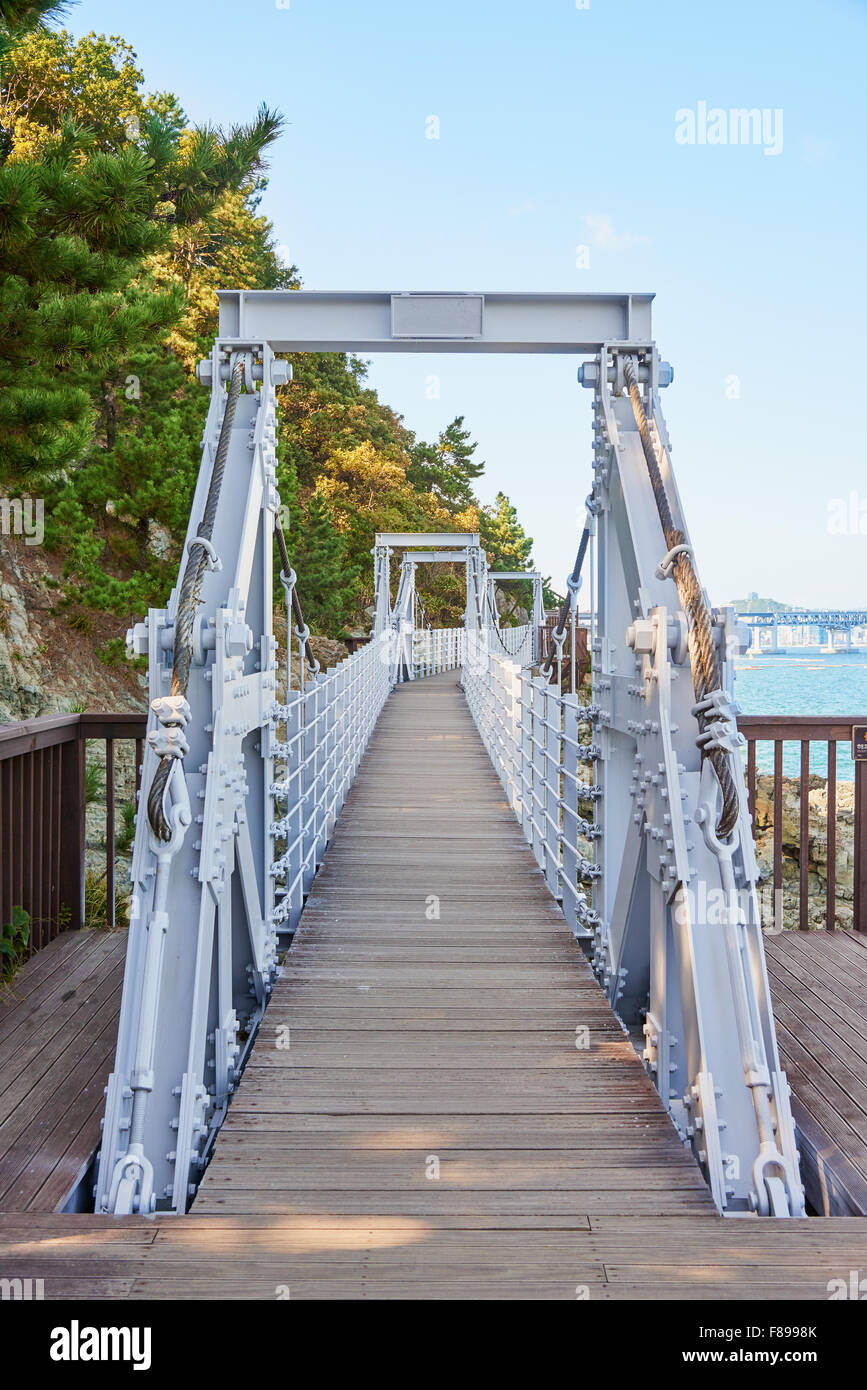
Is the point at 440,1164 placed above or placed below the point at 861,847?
below

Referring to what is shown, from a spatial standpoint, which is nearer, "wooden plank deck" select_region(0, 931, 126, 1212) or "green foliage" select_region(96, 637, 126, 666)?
"wooden plank deck" select_region(0, 931, 126, 1212)

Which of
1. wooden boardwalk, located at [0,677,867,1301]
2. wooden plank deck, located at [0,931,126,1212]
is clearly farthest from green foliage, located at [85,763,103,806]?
wooden boardwalk, located at [0,677,867,1301]

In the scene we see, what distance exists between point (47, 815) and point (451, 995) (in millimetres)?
2063

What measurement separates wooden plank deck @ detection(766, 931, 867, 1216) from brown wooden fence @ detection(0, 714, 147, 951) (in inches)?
114

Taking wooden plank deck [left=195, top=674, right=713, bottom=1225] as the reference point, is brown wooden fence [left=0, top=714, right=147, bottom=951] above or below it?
above

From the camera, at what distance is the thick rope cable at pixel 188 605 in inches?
97.9

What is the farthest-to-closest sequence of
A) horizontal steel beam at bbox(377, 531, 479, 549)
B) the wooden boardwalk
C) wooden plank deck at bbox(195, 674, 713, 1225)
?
horizontal steel beam at bbox(377, 531, 479, 549)
wooden plank deck at bbox(195, 674, 713, 1225)
the wooden boardwalk

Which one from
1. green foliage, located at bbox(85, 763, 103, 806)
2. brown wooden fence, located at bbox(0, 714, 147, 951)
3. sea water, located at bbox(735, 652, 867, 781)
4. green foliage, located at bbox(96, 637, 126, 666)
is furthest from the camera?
sea water, located at bbox(735, 652, 867, 781)

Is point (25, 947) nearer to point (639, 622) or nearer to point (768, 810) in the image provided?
point (639, 622)

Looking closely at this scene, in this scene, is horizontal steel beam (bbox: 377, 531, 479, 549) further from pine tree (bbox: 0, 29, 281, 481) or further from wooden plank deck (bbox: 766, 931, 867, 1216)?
wooden plank deck (bbox: 766, 931, 867, 1216)

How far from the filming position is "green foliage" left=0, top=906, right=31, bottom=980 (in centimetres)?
371

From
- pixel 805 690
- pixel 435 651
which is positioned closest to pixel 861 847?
pixel 435 651

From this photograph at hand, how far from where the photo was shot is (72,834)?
4.42 metres

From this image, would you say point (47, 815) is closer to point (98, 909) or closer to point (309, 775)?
point (309, 775)
